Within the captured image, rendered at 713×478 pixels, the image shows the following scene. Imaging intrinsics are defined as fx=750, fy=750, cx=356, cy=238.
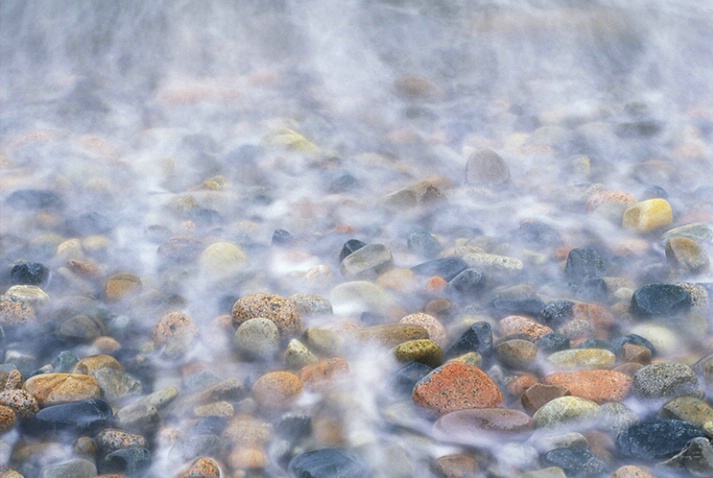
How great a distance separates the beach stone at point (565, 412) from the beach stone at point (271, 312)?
1029 mm

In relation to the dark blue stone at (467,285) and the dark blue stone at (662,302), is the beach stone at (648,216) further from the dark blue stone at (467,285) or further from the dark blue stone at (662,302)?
the dark blue stone at (467,285)

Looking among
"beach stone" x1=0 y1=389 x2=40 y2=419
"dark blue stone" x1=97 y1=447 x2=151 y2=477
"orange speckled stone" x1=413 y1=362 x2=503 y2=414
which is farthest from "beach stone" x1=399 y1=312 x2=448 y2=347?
"beach stone" x1=0 y1=389 x2=40 y2=419

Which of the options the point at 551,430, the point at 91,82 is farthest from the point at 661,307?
the point at 91,82

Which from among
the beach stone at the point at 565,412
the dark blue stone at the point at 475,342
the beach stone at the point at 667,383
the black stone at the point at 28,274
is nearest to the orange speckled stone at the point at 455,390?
the beach stone at the point at 565,412

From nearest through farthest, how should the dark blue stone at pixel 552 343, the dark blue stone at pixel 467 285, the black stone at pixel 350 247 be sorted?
the dark blue stone at pixel 552 343 → the dark blue stone at pixel 467 285 → the black stone at pixel 350 247

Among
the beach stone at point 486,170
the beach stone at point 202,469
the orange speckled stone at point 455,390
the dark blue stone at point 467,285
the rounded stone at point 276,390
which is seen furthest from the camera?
the beach stone at point 486,170

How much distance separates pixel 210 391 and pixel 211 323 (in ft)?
1.62

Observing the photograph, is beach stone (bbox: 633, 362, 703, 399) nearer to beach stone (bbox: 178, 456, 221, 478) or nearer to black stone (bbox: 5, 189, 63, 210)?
beach stone (bbox: 178, 456, 221, 478)

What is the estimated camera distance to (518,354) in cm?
281

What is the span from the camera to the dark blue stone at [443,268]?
3480 millimetres

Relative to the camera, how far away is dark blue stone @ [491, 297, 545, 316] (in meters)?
3.19

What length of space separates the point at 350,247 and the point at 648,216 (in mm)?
1587

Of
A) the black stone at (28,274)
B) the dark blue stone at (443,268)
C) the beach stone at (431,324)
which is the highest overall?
the beach stone at (431,324)

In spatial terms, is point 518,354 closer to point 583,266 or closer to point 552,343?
point 552,343
